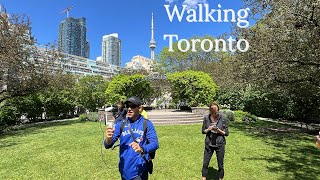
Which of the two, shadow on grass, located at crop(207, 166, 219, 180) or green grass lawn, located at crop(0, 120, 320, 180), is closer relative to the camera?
shadow on grass, located at crop(207, 166, 219, 180)

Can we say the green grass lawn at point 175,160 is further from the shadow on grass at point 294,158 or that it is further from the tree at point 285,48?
the tree at point 285,48

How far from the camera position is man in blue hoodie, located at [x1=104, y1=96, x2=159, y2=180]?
388 centimetres

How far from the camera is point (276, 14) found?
1221 cm

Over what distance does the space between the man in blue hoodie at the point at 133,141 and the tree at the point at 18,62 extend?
15337mm

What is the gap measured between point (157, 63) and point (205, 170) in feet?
150

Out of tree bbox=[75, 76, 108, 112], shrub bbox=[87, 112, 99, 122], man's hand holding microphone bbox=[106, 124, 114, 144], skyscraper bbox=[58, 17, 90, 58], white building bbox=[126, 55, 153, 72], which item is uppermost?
skyscraper bbox=[58, 17, 90, 58]

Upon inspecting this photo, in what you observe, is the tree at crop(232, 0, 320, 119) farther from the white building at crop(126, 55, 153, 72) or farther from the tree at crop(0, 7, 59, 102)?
the white building at crop(126, 55, 153, 72)

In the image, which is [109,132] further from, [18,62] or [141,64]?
[141,64]

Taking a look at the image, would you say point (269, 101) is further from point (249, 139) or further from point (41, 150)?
point (41, 150)

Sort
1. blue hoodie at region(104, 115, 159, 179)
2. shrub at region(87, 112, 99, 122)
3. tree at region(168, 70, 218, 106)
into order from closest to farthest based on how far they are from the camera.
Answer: blue hoodie at region(104, 115, 159, 179), shrub at region(87, 112, 99, 122), tree at region(168, 70, 218, 106)

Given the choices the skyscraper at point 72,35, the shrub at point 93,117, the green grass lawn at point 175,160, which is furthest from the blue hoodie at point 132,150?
the skyscraper at point 72,35

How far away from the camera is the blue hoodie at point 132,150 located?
153 inches

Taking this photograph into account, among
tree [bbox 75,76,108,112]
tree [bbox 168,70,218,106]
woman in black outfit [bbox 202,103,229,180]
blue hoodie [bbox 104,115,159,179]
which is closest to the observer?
Result: blue hoodie [bbox 104,115,159,179]

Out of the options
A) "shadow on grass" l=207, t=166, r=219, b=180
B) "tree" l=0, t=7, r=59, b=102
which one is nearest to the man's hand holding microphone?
"shadow on grass" l=207, t=166, r=219, b=180
